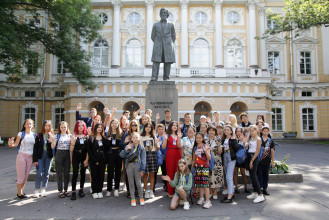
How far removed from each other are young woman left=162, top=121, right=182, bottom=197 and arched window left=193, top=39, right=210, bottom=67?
21136 mm

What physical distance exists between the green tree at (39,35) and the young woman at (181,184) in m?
12.0

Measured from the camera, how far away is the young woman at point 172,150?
5734mm

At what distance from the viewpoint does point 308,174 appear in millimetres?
8398

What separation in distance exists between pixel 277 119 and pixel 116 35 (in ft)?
61.3

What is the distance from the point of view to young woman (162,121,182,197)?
5734 millimetres

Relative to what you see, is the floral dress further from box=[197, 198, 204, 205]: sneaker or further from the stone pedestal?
the stone pedestal

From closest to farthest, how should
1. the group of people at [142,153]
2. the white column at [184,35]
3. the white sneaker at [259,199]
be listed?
the white sneaker at [259,199]
the group of people at [142,153]
the white column at [184,35]

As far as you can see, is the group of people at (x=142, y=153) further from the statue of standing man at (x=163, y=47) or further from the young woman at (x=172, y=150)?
the statue of standing man at (x=163, y=47)

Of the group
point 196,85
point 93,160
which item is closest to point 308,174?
point 93,160

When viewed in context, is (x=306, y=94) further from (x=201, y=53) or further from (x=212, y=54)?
(x=201, y=53)

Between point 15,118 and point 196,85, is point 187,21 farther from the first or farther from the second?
point 15,118

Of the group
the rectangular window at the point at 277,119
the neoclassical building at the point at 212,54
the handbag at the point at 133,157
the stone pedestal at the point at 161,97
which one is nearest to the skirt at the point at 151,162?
the handbag at the point at 133,157

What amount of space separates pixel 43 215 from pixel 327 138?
28084mm

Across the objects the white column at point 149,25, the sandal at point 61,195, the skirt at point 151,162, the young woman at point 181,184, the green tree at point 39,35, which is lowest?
the sandal at point 61,195
